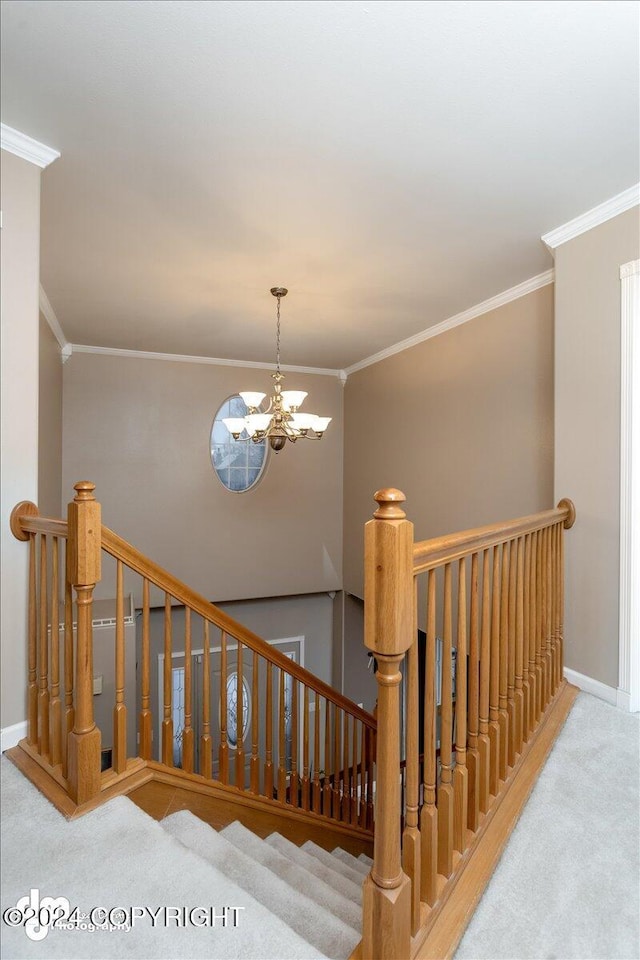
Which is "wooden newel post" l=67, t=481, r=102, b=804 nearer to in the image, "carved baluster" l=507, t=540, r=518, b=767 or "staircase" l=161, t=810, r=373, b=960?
"staircase" l=161, t=810, r=373, b=960

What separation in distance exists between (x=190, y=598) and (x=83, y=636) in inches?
17.4

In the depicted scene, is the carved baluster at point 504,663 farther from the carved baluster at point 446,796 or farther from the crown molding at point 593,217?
the crown molding at point 593,217

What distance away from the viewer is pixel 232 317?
4.14 m

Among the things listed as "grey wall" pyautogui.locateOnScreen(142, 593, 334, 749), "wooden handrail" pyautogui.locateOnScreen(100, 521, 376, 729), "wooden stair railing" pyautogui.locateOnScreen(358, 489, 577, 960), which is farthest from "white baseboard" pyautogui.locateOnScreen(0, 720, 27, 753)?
"grey wall" pyautogui.locateOnScreen(142, 593, 334, 749)

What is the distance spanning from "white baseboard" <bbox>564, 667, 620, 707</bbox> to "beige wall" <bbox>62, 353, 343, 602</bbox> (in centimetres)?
369

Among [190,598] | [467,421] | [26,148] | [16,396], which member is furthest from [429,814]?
[467,421]

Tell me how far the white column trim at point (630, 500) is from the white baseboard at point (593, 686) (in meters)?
0.03

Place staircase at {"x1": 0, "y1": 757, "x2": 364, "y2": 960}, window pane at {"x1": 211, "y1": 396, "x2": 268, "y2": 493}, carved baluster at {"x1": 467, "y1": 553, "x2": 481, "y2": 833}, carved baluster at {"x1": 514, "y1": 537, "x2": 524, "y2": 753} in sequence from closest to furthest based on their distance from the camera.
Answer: staircase at {"x1": 0, "y1": 757, "x2": 364, "y2": 960}, carved baluster at {"x1": 467, "y1": 553, "x2": 481, "y2": 833}, carved baluster at {"x1": 514, "y1": 537, "x2": 524, "y2": 753}, window pane at {"x1": 211, "y1": 396, "x2": 268, "y2": 493}

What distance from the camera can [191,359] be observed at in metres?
5.40

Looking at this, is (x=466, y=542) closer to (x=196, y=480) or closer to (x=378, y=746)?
(x=378, y=746)

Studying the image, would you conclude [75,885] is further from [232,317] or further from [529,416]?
[232,317]

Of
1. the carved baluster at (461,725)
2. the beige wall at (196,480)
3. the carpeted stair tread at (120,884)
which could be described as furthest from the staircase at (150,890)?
the beige wall at (196,480)

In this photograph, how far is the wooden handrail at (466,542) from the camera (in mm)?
1199

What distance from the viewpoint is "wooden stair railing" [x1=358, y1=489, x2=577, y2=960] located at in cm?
109
